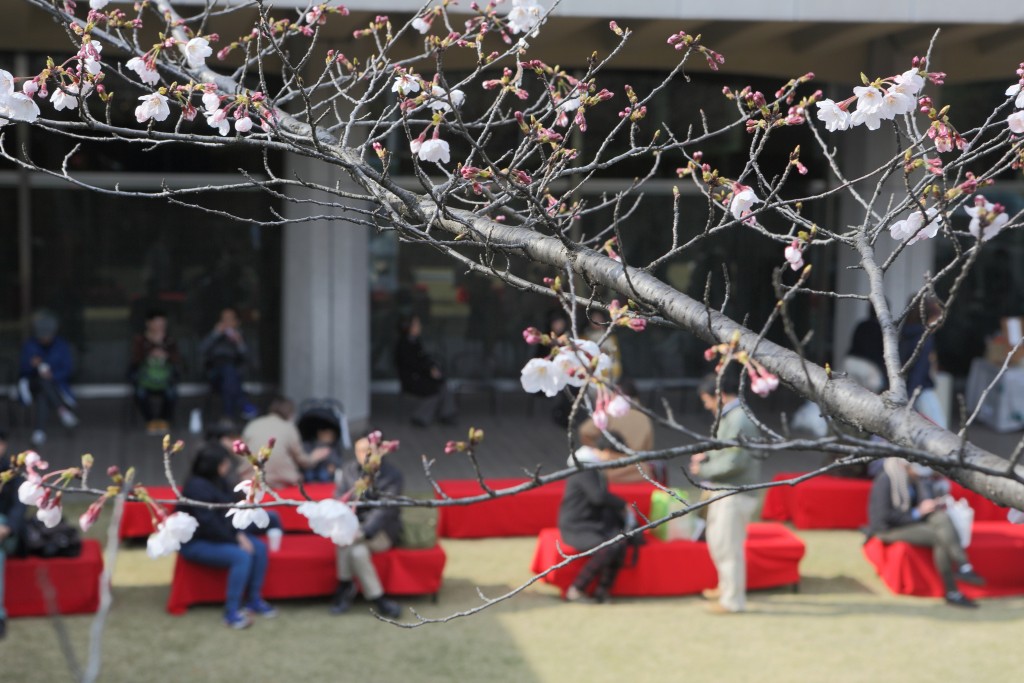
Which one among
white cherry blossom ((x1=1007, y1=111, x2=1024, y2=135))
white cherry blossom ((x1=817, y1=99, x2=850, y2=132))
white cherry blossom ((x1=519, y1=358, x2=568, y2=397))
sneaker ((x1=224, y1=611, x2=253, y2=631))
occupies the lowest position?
sneaker ((x1=224, y1=611, x2=253, y2=631))

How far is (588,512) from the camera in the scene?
29.5 feet

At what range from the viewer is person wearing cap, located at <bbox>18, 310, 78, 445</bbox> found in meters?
13.8

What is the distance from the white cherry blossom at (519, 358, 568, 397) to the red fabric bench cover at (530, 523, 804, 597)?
20.6 ft

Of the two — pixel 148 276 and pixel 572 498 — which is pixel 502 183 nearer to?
pixel 572 498

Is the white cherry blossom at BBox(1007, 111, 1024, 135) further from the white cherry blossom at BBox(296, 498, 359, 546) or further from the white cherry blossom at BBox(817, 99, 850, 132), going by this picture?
the white cherry blossom at BBox(296, 498, 359, 546)

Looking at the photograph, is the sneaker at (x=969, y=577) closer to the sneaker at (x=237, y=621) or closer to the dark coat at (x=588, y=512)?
the dark coat at (x=588, y=512)

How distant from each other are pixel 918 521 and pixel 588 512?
8.31 feet

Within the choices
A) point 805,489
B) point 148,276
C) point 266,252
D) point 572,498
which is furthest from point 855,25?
point 148,276

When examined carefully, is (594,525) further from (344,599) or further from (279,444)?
(279,444)

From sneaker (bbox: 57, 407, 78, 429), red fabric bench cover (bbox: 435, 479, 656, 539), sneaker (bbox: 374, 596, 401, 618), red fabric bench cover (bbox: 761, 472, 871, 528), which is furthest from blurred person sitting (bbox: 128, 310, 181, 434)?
red fabric bench cover (bbox: 761, 472, 871, 528)

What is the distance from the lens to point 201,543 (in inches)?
339

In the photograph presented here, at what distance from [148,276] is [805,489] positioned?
952 cm

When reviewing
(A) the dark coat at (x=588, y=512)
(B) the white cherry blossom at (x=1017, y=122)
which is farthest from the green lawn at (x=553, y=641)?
(B) the white cherry blossom at (x=1017, y=122)

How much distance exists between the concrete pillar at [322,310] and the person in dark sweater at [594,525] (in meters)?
5.97
